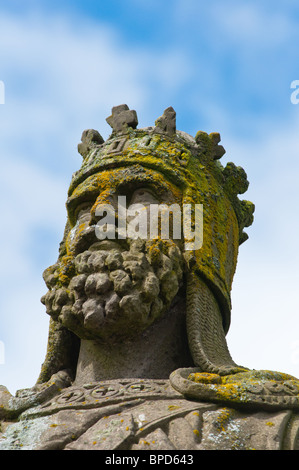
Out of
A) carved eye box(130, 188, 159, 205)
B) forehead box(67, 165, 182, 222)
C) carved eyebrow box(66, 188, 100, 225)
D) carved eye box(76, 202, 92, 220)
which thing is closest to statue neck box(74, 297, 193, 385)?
carved eye box(130, 188, 159, 205)

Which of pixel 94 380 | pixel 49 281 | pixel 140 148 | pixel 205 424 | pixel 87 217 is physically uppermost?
pixel 140 148

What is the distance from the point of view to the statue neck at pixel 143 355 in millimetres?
5613

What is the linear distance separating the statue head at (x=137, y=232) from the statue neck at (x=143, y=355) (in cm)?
14

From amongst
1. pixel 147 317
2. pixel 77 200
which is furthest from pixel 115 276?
pixel 77 200

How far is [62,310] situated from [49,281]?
1.98 ft

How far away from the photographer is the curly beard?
5.49m

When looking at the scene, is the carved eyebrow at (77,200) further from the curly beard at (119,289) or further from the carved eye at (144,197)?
the curly beard at (119,289)

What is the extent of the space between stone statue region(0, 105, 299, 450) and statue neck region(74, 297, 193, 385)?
1 cm

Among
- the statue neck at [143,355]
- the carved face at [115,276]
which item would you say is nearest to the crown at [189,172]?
the carved face at [115,276]

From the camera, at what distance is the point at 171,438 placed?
14.0 ft

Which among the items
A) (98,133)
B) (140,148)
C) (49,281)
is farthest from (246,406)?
(98,133)

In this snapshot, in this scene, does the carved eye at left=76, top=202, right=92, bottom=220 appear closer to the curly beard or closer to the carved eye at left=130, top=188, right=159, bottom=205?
the carved eye at left=130, top=188, right=159, bottom=205

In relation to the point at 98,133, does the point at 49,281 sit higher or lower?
lower
